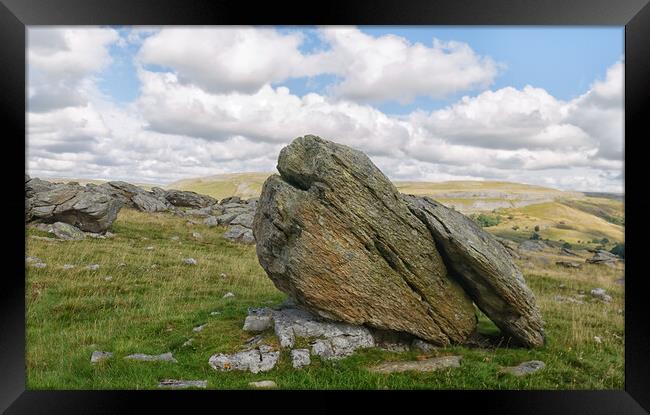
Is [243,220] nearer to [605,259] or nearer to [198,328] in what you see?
[198,328]

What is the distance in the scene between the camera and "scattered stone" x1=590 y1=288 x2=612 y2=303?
19031mm

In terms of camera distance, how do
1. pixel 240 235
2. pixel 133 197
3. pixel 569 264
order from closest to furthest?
pixel 569 264
pixel 240 235
pixel 133 197

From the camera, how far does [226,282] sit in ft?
64.4

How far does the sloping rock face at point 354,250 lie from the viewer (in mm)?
11125

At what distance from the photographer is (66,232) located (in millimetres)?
26156

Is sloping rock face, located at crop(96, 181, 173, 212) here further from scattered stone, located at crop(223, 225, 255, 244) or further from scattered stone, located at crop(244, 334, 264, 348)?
scattered stone, located at crop(244, 334, 264, 348)

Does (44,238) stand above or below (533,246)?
above

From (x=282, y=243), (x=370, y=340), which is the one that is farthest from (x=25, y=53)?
(x=370, y=340)

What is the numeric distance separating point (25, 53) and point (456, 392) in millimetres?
13652

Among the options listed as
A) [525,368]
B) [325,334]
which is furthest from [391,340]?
[525,368]

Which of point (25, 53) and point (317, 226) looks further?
point (317, 226)

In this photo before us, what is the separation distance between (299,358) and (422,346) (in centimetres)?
357

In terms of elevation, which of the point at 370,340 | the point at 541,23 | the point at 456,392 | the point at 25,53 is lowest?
the point at 456,392
